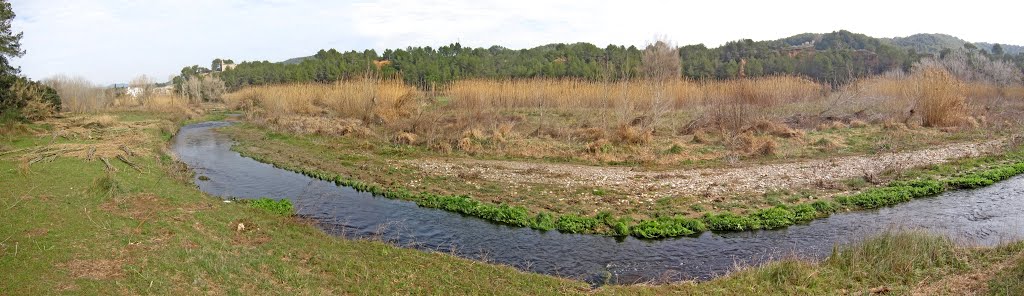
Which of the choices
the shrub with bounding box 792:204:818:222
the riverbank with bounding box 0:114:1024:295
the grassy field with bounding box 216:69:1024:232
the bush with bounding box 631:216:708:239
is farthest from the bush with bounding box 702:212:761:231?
the riverbank with bounding box 0:114:1024:295

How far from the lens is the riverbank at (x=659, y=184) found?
11812mm

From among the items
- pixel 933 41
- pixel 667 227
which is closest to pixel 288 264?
pixel 667 227

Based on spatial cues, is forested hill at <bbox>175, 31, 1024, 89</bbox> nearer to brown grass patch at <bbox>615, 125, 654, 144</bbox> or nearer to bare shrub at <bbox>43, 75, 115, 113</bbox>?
bare shrub at <bbox>43, 75, 115, 113</bbox>

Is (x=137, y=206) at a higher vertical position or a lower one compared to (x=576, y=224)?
higher

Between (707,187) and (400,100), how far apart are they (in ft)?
70.8

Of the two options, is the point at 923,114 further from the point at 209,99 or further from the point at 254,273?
the point at 209,99

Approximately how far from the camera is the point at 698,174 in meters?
16.5

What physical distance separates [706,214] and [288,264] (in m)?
8.30

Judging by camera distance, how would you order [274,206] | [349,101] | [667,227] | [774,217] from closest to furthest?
[667,227] < [774,217] < [274,206] < [349,101]

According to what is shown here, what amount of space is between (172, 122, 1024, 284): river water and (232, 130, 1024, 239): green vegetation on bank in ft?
0.80

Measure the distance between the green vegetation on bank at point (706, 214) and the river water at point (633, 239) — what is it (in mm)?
243

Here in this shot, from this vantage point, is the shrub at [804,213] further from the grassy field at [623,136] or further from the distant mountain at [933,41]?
the distant mountain at [933,41]

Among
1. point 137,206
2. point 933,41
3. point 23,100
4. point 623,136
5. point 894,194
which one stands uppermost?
point 933,41

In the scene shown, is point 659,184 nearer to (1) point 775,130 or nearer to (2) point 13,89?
(1) point 775,130
